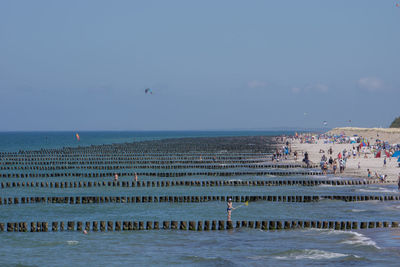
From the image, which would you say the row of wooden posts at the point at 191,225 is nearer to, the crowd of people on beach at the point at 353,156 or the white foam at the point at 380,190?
the white foam at the point at 380,190

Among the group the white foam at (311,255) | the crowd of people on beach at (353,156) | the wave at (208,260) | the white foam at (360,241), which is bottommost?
the wave at (208,260)

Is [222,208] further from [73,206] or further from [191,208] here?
[73,206]

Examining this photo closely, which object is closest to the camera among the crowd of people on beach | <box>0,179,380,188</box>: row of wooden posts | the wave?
the wave

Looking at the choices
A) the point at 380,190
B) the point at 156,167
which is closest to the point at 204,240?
the point at 380,190

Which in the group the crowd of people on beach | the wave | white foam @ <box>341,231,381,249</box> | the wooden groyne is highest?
the crowd of people on beach

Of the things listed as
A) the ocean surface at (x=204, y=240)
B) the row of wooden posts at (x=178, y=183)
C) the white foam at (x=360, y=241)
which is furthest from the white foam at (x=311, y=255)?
the row of wooden posts at (x=178, y=183)

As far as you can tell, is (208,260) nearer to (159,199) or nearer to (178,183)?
(159,199)

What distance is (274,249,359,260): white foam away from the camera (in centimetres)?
2495

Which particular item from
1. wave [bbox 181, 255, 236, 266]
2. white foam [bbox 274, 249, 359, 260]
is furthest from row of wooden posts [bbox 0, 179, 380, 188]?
wave [bbox 181, 255, 236, 266]

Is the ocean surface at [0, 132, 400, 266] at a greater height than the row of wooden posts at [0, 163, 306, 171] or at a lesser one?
lesser

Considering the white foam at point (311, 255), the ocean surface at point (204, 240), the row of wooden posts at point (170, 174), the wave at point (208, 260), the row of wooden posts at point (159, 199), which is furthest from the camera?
the row of wooden posts at point (170, 174)

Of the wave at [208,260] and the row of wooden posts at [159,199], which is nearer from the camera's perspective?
the wave at [208,260]

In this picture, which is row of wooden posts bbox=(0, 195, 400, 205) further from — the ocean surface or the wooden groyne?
the wooden groyne

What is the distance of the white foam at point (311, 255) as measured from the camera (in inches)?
982
